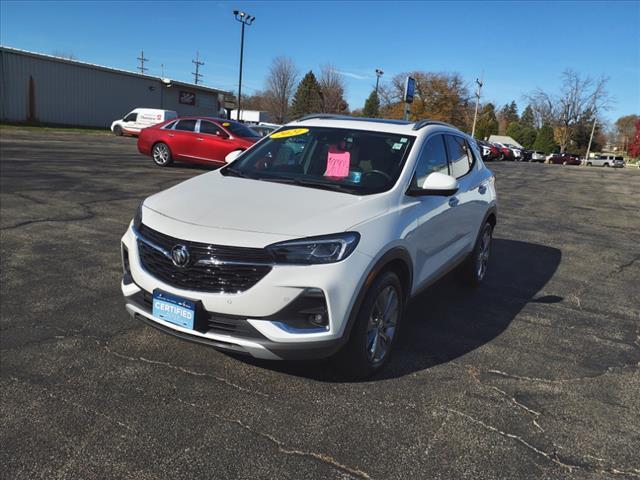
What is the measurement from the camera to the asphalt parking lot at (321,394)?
8.75 ft

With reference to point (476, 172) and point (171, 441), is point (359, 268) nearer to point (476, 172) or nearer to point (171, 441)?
point (171, 441)

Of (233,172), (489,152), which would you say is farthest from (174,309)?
(489,152)

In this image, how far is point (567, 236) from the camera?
955cm

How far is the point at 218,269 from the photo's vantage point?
298cm

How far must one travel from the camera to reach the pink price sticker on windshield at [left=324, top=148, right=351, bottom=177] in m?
4.01

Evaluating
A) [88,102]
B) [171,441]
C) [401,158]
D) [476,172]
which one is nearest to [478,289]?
[476,172]

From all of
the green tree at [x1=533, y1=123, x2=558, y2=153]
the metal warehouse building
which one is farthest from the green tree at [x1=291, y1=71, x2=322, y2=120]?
the green tree at [x1=533, y1=123, x2=558, y2=153]

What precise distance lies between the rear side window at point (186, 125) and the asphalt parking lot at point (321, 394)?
967 cm

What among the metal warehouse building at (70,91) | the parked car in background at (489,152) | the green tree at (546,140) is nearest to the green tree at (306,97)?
the metal warehouse building at (70,91)

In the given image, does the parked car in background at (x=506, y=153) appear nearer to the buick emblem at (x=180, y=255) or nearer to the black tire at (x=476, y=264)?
the black tire at (x=476, y=264)

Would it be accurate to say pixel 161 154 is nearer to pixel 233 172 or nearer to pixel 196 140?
pixel 196 140

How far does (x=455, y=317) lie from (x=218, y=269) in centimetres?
269

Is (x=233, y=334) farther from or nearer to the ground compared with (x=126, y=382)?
farther from the ground

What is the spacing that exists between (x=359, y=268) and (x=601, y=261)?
20.1 feet
